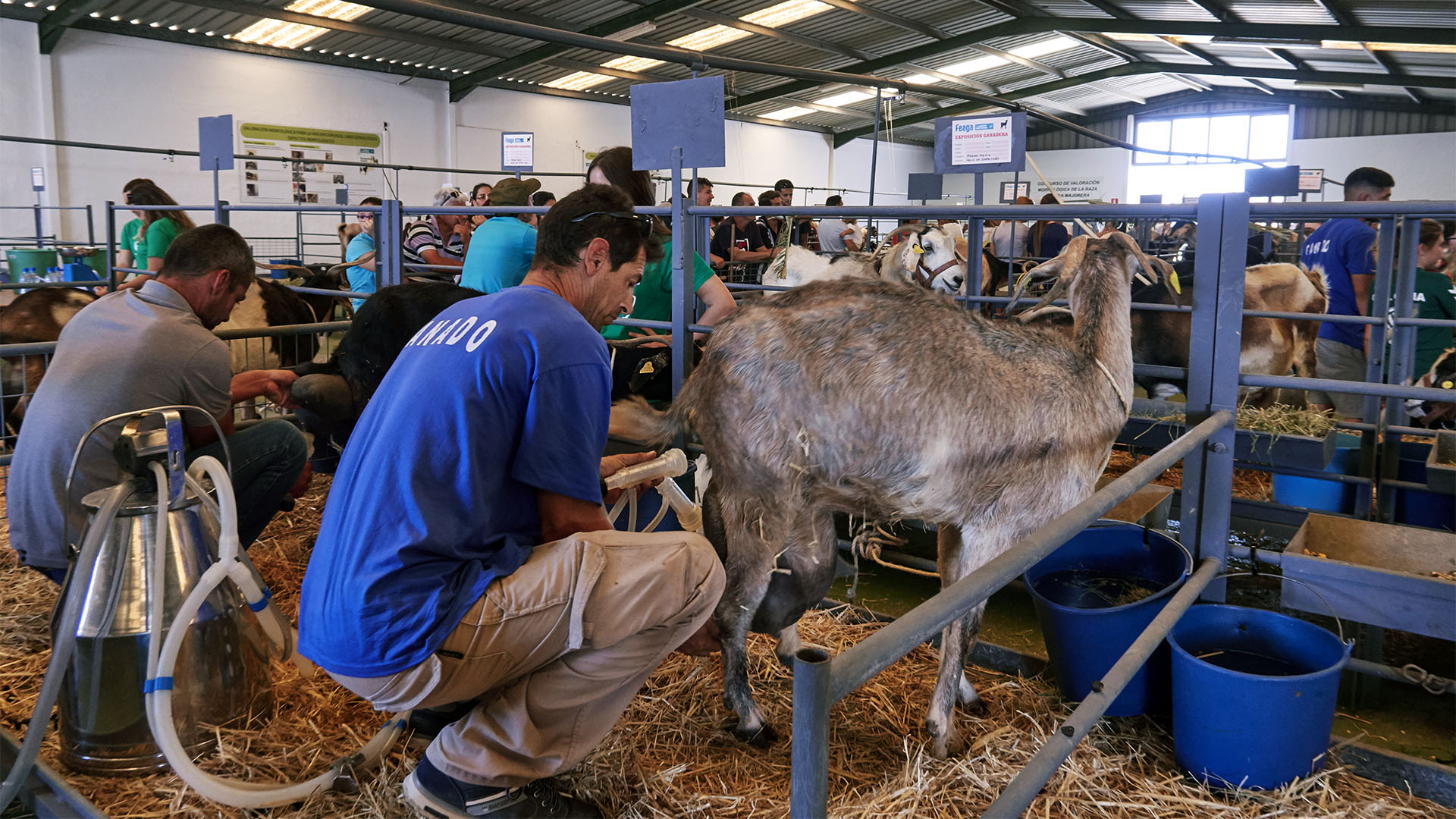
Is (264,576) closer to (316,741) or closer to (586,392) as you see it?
(316,741)

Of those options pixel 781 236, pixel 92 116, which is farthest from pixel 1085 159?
pixel 92 116

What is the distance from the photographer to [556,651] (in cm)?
220

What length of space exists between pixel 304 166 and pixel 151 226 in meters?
9.63

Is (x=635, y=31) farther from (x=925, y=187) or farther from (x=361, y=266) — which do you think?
(x=361, y=266)

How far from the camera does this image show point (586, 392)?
7.09ft

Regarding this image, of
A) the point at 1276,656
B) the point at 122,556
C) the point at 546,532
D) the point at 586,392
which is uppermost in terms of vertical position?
the point at 586,392

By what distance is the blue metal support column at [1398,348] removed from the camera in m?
4.41

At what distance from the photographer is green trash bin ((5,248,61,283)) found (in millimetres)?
11031

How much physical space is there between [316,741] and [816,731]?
87.7 inches

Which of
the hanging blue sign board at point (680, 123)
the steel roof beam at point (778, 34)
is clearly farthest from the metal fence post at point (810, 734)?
the steel roof beam at point (778, 34)

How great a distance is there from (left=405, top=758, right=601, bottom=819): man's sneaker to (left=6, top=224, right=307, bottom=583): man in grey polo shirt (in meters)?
1.28

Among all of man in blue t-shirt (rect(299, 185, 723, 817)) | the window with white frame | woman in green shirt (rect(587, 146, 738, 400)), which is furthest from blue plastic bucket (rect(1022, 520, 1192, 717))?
the window with white frame

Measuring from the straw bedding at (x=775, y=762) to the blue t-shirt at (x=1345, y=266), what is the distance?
402cm

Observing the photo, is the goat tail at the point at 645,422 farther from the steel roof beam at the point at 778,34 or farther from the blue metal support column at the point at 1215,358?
the steel roof beam at the point at 778,34
